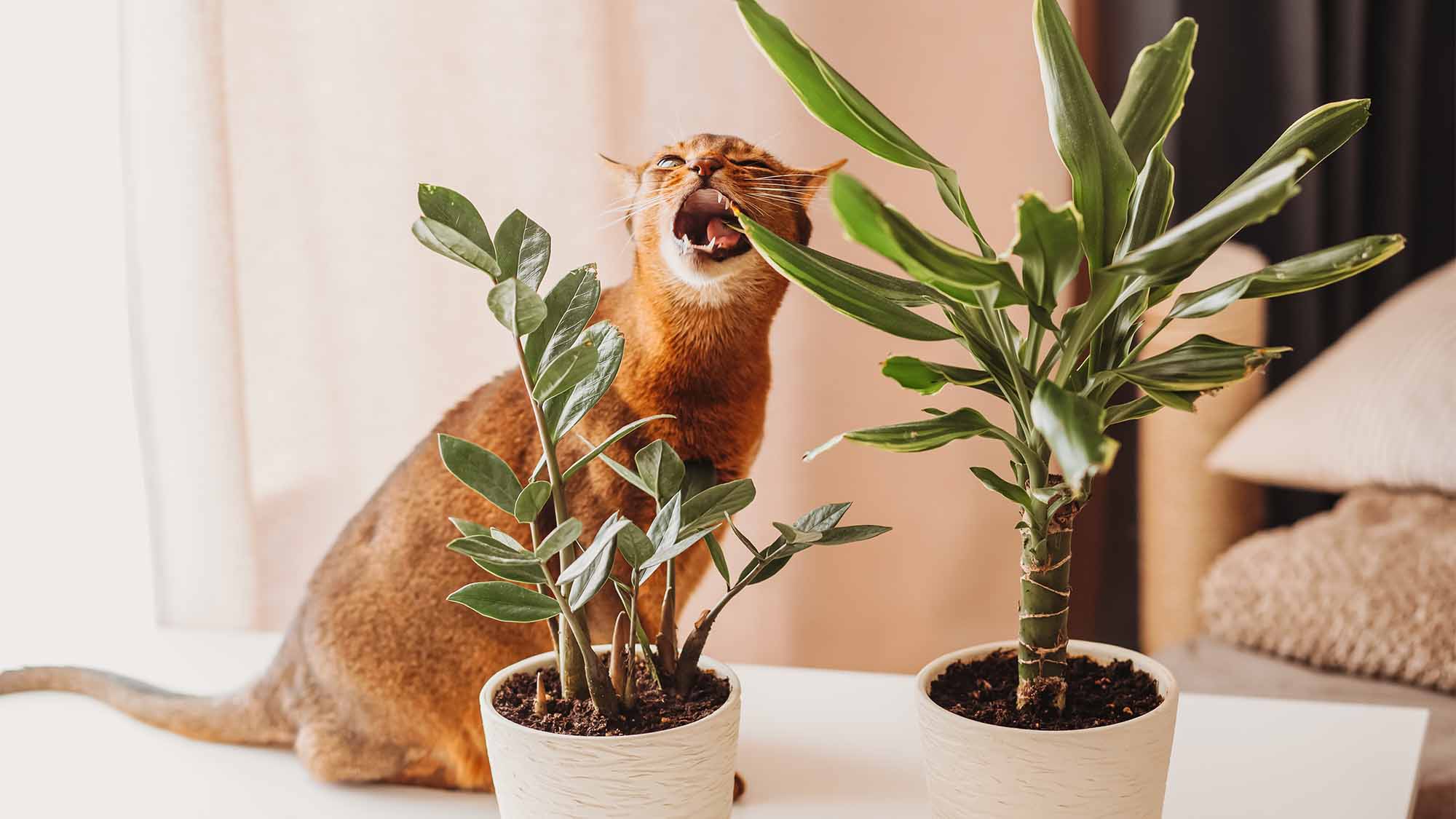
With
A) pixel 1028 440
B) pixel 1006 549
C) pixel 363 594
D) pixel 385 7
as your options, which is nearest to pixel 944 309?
pixel 1028 440

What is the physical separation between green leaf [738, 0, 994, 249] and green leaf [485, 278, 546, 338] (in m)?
0.16

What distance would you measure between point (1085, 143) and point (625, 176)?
0.99 feet

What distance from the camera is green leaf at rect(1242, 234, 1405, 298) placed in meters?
0.51

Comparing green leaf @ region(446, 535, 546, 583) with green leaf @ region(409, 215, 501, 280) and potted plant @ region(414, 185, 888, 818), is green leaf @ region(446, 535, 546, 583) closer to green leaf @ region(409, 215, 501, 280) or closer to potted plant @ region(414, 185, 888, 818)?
potted plant @ region(414, 185, 888, 818)

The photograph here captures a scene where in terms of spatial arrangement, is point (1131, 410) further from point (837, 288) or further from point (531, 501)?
point (531, 501)

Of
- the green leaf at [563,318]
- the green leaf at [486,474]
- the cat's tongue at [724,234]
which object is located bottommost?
the green leaf at [486,474]

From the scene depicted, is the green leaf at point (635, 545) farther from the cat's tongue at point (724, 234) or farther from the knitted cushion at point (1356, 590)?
the knitted cushion at point (1356, 590)

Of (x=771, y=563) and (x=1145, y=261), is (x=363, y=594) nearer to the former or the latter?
(x=771, y=563)

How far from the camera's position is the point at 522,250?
1.96ft

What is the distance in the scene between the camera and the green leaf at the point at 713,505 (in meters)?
0.61

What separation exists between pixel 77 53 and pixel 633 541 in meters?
0.85

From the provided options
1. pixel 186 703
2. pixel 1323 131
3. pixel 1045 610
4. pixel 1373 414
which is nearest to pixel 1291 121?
pixel 1373 414

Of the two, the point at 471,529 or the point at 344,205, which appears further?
the point at 344,205

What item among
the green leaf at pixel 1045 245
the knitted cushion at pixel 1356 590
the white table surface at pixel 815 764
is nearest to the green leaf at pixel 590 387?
the green leaf at pixel 1045 245
